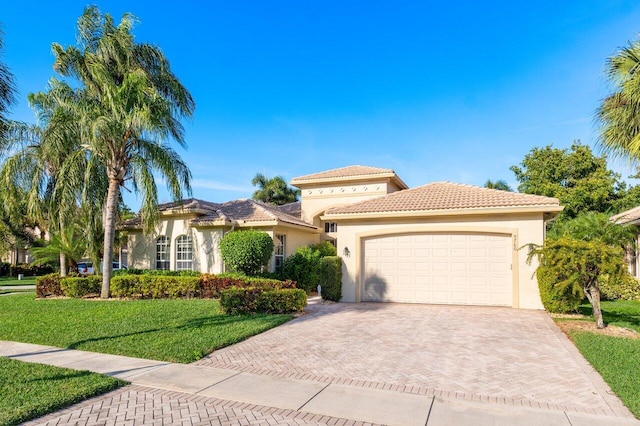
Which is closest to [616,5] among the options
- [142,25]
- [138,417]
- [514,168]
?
[138,417]

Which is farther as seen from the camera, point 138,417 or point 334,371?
point 334,371

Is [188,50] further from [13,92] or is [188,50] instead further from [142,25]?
[13,92]

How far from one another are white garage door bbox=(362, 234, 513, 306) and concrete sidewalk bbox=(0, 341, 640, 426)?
8934mm

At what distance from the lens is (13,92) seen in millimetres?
9656

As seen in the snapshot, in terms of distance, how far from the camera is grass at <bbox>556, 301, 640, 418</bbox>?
5.14 metres

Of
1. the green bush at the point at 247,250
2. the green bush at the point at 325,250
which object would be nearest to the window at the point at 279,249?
the green bush at the point at 325,250

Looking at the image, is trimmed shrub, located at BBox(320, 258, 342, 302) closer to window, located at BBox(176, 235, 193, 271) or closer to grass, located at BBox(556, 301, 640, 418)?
window, located at BBox(176, 235, 193, 271)

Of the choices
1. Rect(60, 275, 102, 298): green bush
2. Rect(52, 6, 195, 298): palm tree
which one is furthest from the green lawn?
Rect(60, 275, 102, 298): green bush

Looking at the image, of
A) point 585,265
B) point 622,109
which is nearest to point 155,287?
point 585,265

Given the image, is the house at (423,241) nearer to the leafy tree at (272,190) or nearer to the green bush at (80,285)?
the green bush at (80,285)

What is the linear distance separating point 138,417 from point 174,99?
1443cm

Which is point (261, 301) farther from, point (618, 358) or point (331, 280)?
point (618, 358)

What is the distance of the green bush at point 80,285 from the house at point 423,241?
3306 mm

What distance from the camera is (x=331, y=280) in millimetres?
14383
